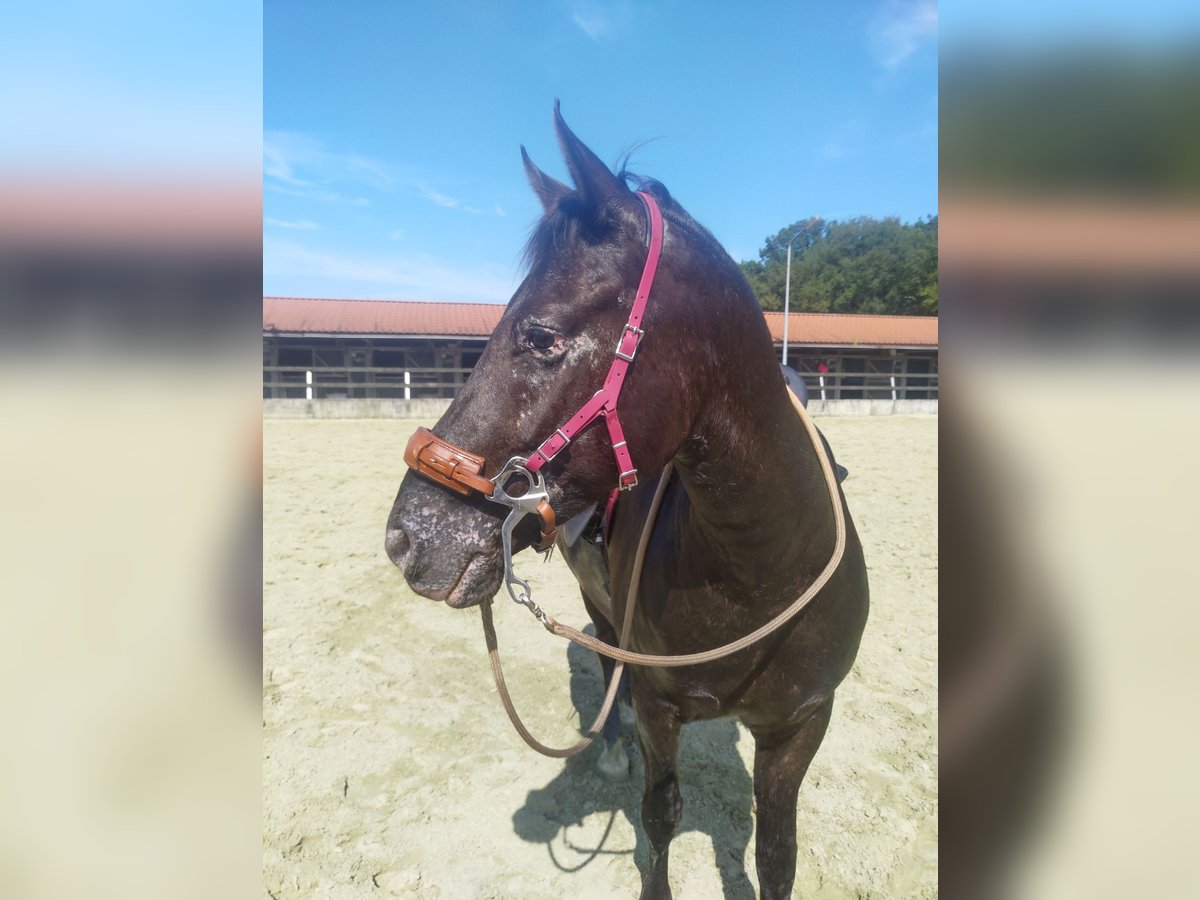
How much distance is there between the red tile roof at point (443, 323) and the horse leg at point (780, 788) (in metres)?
21.9

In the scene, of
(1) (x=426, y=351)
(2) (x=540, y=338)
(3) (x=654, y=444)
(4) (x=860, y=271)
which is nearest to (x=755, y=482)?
(3) (x=654, y=444)

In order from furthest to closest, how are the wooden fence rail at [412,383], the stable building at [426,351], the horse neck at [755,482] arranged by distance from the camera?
the stable building at [426,351] → the wooden fence rail at [412,383] → the horse neck at [755,482]

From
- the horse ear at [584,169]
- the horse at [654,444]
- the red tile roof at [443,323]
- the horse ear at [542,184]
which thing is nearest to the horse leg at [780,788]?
the horse at [654,444]

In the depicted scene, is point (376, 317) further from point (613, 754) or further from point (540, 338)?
point (540, 338)

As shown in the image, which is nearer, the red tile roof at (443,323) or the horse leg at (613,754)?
the horse leg at (613,754)

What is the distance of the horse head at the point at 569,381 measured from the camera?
4.72 feet

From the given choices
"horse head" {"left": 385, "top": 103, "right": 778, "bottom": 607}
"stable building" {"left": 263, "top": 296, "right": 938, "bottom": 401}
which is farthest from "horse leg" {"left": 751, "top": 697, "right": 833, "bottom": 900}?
"stable building" {"left": 263, "top": 296, "right": 938, "bottom": 401}

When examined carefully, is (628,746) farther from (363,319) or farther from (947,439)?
(363,319)

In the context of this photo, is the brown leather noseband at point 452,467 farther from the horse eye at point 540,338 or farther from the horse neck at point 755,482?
the horse neck at point 755,482

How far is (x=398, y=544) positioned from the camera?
1.44 m

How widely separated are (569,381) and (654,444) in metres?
0.26

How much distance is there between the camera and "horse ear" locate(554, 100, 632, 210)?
146 centimetres

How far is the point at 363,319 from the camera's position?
25375 millimetres

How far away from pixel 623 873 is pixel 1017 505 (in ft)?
9.21
